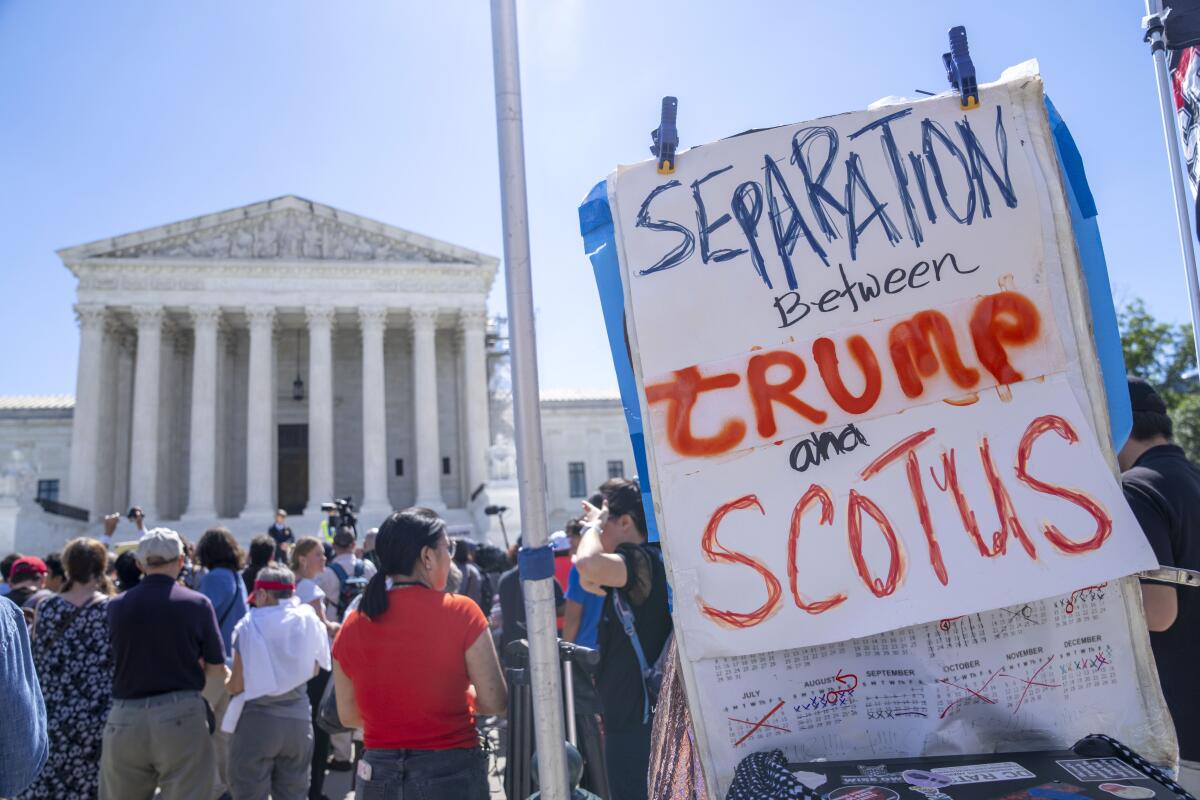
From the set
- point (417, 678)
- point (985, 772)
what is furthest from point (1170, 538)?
point (417, 678)

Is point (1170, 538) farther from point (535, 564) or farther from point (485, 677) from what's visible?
point (485, 677)

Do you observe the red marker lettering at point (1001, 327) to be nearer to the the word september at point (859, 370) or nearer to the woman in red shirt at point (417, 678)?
the the word september at point (859, 370)

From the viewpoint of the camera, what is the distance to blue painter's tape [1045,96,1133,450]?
2.25 meters

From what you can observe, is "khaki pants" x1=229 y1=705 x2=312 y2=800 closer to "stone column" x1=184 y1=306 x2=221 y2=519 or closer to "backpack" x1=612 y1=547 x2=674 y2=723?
"backpack" x1=612 y1=547 x2=674 y2=723

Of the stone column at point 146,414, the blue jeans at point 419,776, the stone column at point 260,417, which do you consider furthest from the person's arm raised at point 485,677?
the stone column at point 146,414

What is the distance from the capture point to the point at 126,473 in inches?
1292

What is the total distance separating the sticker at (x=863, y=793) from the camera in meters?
1.74

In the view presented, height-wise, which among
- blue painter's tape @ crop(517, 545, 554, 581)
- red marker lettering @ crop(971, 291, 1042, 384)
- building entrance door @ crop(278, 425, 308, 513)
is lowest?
blue painter's tape @ crop(517, 545, 554, 581)

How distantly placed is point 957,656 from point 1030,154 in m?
1.44

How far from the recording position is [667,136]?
2.28 m

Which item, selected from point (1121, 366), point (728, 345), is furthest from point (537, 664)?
point (1121, 366)

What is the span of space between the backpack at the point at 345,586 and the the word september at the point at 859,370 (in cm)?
494

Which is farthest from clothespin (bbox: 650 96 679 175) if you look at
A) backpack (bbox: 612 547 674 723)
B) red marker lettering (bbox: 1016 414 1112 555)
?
backpack (bbox: 612 547 674 723)

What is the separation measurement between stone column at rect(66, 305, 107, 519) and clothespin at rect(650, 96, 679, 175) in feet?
108
